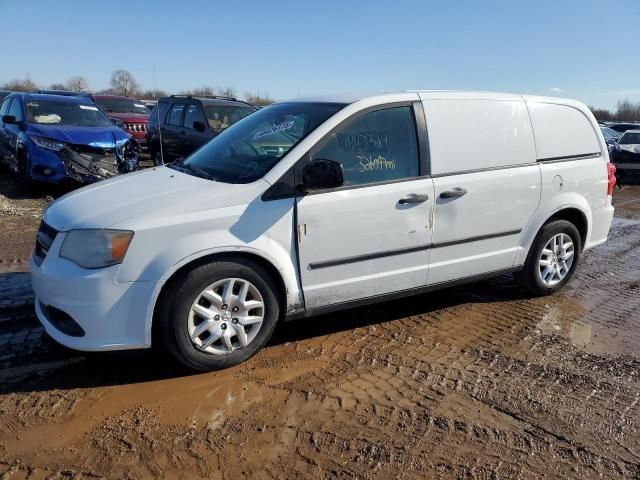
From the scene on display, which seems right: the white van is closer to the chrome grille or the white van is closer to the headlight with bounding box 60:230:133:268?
the headlight with bounding box 60:230:133:268

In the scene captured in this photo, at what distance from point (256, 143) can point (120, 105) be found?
556 inches

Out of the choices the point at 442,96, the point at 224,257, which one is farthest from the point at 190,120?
the point at 224,257

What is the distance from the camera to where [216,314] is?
336 centimetres

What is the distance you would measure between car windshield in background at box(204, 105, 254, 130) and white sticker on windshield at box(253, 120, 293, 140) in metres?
6.78

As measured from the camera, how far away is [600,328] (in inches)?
174

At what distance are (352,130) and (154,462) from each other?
98.0 inches

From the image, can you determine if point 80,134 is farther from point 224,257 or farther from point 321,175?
point 321,175

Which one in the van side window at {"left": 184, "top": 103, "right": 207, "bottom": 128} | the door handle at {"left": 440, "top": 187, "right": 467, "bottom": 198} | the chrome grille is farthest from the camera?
the chrome grille

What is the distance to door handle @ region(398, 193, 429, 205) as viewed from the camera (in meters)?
3.84

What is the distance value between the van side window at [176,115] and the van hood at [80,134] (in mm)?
2510

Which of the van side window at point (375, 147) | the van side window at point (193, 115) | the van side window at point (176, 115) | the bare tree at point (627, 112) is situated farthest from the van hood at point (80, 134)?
the bare tree at point (627, 112)

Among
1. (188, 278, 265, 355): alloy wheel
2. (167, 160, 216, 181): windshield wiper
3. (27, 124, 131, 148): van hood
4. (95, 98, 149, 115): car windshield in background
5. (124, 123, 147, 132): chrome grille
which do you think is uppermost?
(95, 98, 149, 115): car windshield in background

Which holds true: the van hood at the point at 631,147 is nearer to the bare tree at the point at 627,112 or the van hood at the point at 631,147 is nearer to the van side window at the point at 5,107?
the van side window at the point at 5,107

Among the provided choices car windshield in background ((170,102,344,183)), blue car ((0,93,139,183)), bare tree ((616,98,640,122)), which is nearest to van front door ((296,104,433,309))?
car windshield in background ((170,102,344,183))
